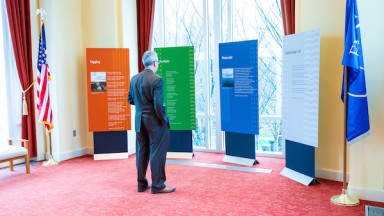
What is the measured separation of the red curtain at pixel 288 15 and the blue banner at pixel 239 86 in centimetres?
61

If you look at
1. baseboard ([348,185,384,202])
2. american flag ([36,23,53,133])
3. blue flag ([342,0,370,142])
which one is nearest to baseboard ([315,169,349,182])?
baseboard ([348,185,384,202])

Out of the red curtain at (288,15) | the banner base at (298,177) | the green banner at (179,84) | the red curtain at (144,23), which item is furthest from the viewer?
the red curtain at (144,23)

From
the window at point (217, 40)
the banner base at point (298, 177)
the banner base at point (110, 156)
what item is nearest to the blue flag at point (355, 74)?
the banner base at point (298, 177)

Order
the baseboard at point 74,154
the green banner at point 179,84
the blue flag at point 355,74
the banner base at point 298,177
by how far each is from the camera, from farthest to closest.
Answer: the baseboard at point 74,154, the green banner at point 179,84, the banner base at point 298,177, the blue flag at point 355,74

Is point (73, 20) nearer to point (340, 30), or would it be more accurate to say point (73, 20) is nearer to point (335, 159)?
point (340, 30)

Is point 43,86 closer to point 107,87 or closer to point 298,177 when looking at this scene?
point 107,87

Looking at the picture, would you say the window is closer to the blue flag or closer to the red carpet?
the red carpet

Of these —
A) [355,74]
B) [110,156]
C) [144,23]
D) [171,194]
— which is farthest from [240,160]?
[144,23]

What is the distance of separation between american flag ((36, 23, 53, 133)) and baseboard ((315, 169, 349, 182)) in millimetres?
4551

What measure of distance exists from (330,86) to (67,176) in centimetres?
→ 414

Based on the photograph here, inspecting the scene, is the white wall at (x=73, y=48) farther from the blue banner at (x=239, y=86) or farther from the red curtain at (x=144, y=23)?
the blue banner at (x=239, y=86)

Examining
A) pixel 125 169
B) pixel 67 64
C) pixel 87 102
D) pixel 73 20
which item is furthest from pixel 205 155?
pixel 73 20

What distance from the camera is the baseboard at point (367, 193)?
13.6 ft

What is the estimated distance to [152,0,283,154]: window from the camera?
647 centimetres
